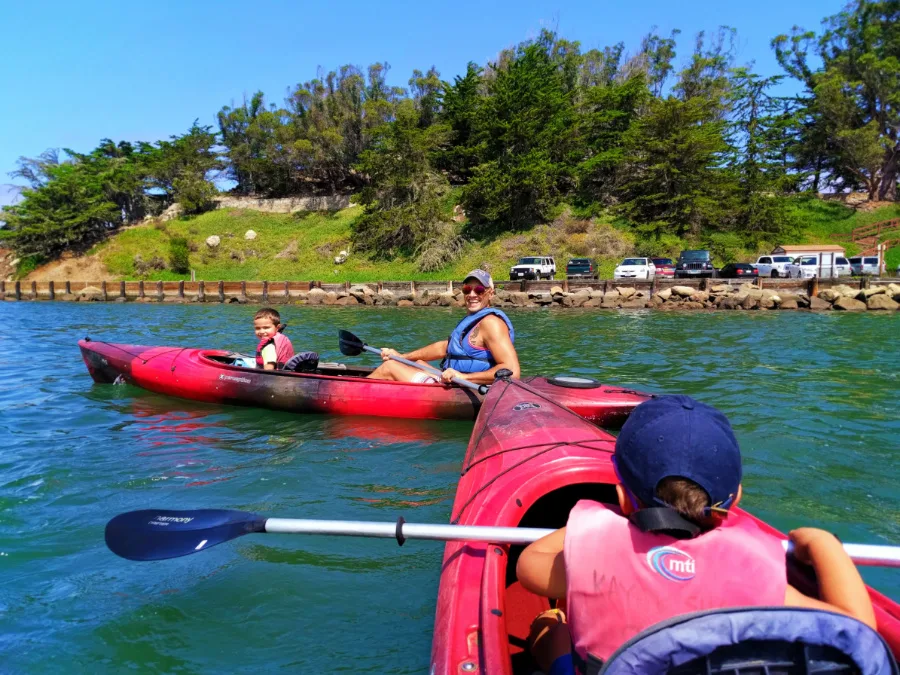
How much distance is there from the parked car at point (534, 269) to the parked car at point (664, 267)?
4.83 metres

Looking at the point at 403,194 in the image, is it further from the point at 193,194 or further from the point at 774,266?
the point at 774,266

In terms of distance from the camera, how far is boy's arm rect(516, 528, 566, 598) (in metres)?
1.73

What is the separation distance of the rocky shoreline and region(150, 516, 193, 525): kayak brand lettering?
20.8 m

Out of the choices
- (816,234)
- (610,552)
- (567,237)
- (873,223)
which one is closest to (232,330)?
(610,552)

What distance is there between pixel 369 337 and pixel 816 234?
104ft

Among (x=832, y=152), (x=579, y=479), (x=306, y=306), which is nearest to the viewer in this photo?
(x=579, y=479)

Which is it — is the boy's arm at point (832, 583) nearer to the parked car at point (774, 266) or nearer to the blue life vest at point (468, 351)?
the blue life vest at point (468, 351)

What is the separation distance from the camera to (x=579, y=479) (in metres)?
2.79

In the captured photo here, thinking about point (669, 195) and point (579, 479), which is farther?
point (669, 195)

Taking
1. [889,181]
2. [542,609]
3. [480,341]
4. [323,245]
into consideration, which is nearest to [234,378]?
[480,341]

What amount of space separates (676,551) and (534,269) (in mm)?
26953

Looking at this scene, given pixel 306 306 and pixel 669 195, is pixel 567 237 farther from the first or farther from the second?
pixel 306 306

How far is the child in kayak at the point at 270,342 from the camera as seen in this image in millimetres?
6918

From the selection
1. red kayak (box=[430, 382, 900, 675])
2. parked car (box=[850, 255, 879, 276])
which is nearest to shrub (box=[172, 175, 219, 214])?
parked car (box=[850, 255, 879, 276])
